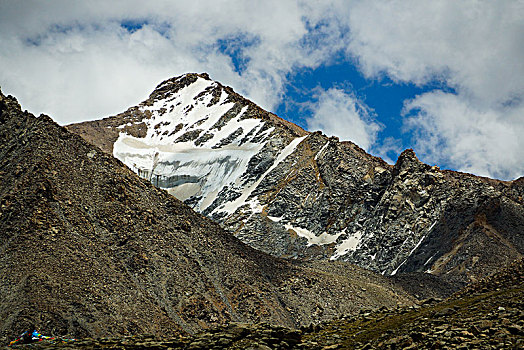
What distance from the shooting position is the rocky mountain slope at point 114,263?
158 feet

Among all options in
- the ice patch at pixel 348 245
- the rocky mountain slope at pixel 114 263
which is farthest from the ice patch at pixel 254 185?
the rocky mountain slope at pixel 114 263

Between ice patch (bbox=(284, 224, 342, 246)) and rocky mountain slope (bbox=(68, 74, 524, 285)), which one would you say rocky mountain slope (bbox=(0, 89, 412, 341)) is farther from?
ice patch (bbox=(284, 224, 342, 246))

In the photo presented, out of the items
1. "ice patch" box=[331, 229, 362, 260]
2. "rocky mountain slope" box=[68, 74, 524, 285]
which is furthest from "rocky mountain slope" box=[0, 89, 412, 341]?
"ice patch" box=[331, 229, 362, 260]

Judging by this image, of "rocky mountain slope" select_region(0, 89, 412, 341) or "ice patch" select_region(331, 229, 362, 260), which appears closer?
"rocky mountain slope" select_region(0, 89, 412, 341)

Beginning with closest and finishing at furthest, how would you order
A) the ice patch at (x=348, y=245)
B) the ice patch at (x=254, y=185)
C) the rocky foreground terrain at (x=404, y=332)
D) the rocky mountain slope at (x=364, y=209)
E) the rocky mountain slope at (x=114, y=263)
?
the rocky foreground terrain at (x=404, y=332), the rocky mountain slope at (x=114, y=263), the rocky mountain slope at (x=364, y=209), the ice patch at (x=348, y=245), the ice patch at (x=254, y=185)

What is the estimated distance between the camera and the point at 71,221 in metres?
59.4

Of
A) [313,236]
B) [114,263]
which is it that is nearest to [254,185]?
[313,236]

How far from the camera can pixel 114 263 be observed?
192 feet

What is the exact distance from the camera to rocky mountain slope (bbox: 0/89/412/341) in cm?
4828

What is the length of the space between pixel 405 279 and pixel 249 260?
3588cm

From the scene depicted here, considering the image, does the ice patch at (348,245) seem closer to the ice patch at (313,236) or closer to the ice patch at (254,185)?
the ice patch at (313,236)

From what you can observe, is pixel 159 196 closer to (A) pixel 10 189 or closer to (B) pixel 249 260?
(B) pixel 249 260

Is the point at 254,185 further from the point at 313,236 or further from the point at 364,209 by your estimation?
the point at 364,209

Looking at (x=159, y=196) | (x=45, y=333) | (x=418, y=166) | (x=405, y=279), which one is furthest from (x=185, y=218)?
(x=418, y=166)
